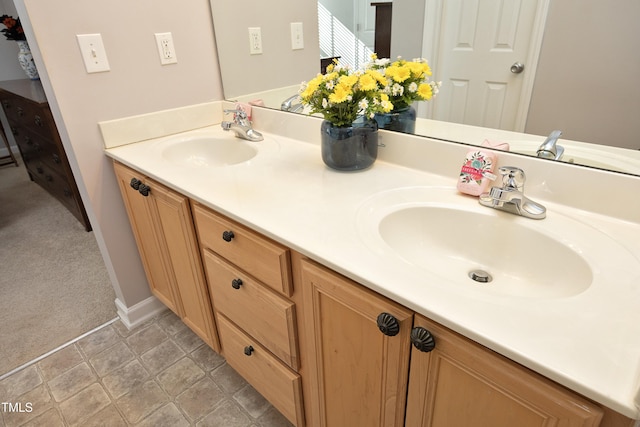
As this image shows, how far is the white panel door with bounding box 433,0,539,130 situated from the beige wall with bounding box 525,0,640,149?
0.06 meters

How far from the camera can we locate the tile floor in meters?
1.37

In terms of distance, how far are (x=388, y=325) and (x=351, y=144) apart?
61 cm

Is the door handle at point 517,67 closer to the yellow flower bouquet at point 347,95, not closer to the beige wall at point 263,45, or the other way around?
the yellow flower bouquet at point 347,95

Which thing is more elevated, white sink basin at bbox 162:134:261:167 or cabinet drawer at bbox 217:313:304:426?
white sink basin at bbox 162:134:261:167

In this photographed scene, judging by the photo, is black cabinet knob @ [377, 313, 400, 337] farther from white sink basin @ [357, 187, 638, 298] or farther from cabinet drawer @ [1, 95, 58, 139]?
cabinet drawer @ [1, 95, 58, 139]

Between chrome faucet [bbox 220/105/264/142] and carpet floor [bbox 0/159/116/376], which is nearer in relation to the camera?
chrome faucet [bbox 220/105/264/142]

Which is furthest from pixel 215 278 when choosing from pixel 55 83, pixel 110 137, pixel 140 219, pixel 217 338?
pixel 55 83

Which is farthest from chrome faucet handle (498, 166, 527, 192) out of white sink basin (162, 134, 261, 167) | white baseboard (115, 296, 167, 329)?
white baseboard (115, 296, 167, 329)

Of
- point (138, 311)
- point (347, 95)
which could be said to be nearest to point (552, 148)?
point (347, 95)

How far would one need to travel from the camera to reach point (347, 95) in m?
1.04

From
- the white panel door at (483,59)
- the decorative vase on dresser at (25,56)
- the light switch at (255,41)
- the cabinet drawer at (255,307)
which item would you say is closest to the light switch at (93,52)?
the light switch at (255,41)

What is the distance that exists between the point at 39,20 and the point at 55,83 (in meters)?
0.20

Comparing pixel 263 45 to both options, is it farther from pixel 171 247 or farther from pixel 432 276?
pixel 432 276

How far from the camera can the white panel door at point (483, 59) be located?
3.04 feet
